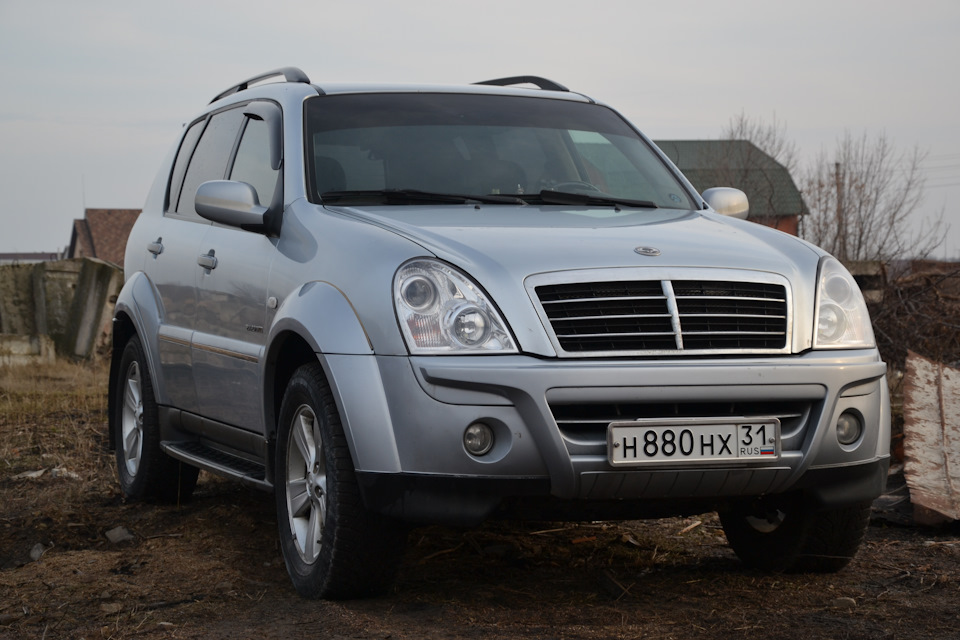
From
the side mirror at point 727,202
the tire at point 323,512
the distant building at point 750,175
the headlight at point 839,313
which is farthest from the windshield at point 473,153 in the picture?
the distant building at point 750,175

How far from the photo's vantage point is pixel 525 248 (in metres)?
3.72

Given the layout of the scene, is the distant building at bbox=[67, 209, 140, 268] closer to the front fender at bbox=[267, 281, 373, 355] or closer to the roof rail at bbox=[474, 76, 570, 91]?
the roof rail at bbox=[474, 76, 570, 91]

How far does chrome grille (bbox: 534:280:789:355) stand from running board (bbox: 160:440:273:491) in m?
1.46

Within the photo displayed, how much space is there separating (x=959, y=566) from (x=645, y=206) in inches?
71.8

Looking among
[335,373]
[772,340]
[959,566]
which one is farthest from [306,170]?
[959,566]

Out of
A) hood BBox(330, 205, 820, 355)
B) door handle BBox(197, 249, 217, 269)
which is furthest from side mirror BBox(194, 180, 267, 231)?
door handle BBox(197, 249, 217, 269)

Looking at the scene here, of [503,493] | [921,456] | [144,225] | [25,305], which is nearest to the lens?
[503,493]

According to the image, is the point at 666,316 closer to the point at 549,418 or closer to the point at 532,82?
the point at 549,418

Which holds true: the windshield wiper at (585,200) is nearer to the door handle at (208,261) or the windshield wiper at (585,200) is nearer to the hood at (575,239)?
the hood at (575,239)

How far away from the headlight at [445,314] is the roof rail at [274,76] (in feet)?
6.41

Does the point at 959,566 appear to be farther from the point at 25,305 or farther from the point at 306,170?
the point at 25,305

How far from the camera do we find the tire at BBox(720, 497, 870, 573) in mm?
4258

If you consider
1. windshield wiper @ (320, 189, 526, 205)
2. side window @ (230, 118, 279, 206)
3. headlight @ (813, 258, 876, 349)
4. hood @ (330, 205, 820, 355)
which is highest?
side window @ (230, 118, 279, 206)

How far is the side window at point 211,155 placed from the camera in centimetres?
561
